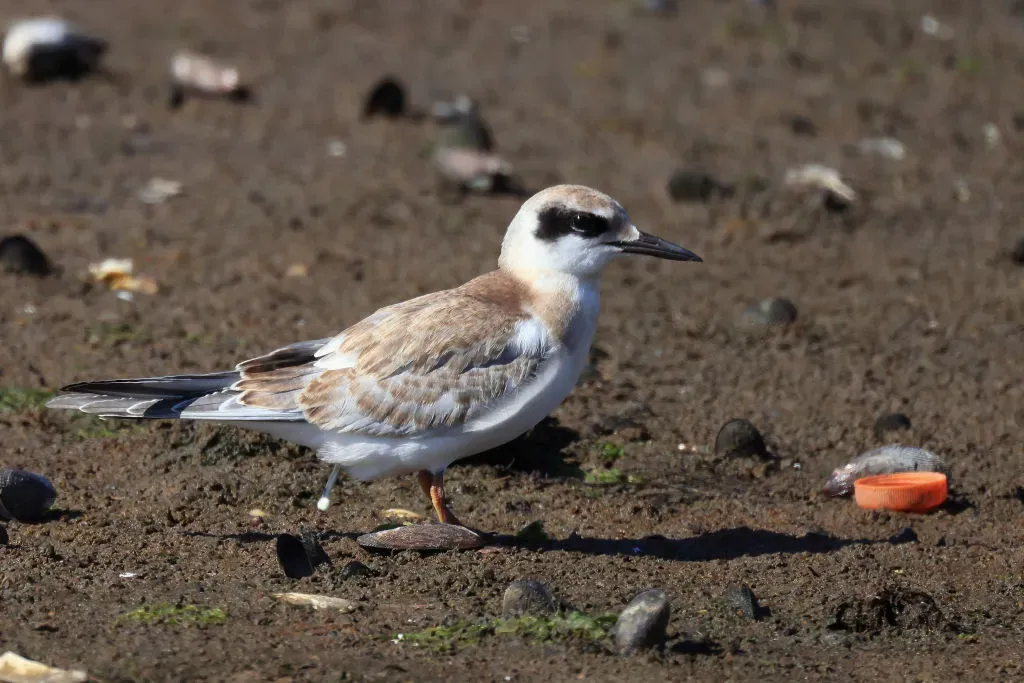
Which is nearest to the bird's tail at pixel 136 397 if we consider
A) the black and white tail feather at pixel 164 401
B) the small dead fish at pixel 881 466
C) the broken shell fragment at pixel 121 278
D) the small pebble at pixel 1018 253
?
the black and white tail feather at pixel 164 401

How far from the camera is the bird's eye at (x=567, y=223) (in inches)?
226

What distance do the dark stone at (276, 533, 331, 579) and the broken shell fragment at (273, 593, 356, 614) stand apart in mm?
168

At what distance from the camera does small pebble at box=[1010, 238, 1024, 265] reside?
9.38 meters

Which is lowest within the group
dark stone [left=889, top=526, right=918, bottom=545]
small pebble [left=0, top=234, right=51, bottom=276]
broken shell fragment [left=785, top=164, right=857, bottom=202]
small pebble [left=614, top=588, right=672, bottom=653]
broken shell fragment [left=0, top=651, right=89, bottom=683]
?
small pebble [left=0, top=234, right=51, bottom=276]

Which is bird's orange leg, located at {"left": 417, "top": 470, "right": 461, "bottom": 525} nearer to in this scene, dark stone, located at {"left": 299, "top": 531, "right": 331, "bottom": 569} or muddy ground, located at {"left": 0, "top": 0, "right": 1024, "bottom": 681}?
muddy ground, located at {"left": 0, "top": 0, "right": 1024, "bottom": 681}

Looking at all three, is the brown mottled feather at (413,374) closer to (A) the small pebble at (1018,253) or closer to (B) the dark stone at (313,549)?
(B) the dark stone at (313,549)

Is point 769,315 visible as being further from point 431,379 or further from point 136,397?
point 136,397

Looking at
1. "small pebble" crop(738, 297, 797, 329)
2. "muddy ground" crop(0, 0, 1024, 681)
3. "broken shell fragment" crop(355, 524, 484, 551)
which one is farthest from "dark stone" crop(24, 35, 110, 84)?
"broken shell fragment" crop(355, 524, 484, 551)

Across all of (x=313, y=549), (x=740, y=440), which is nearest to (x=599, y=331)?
(x=740, y=440)

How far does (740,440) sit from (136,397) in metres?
2.75

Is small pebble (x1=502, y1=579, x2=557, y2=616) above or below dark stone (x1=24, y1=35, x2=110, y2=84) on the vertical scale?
below

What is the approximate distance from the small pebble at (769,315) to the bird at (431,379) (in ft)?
8.86

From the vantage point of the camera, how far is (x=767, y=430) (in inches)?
282

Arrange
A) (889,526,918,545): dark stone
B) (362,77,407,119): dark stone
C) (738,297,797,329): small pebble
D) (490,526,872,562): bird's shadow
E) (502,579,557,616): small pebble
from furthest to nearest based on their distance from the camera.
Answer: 1. (362,77,407,119): dark stone
2. (738,297,797,329): small pebble
3. (889,526,918,545): dark stone
4. (490,526,872,562): bird's shadow
5. (502,579,557,616): small pebble
